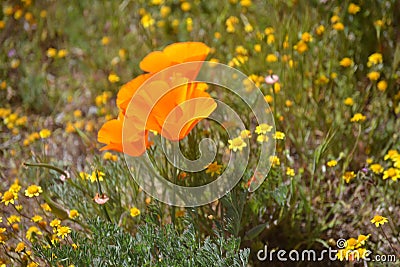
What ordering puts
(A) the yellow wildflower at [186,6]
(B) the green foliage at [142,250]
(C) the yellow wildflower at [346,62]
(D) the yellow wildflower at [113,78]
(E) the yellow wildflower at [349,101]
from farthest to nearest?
(A) the yellow wildflower at [186,6] → (D) the yellow wildflower at [113,78] → (C) the yellow wildflower at [346,62] → (E) the yellow wildflower at [349,101] → (B) the green foliage at [142,250]

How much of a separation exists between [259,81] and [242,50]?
9.1 inches

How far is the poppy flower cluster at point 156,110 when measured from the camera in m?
1.72

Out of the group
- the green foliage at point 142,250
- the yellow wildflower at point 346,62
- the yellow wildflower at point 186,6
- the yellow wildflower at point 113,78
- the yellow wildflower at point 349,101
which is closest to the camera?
the green foliage at point 142,250

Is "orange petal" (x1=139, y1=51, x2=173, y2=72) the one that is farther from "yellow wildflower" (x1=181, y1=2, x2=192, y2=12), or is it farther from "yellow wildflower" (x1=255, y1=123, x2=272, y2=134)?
"yellow wildflower" (x1=181, y1=2, x2=192, y2=12)

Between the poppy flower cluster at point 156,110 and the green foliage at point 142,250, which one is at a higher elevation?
the poppy flower cluster at point 156,110

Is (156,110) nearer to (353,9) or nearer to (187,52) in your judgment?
(187,52)

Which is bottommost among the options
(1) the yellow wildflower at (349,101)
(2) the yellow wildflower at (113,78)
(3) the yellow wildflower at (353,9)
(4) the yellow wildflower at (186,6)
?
(1) the yellow wildflower at (349,101)

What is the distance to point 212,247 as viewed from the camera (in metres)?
1.73

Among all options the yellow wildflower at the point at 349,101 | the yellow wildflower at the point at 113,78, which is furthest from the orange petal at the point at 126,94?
the yellow wildflower at the point at 113,78

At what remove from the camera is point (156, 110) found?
173 cm

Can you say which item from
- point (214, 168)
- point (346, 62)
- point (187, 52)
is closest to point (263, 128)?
point (214, 168)
